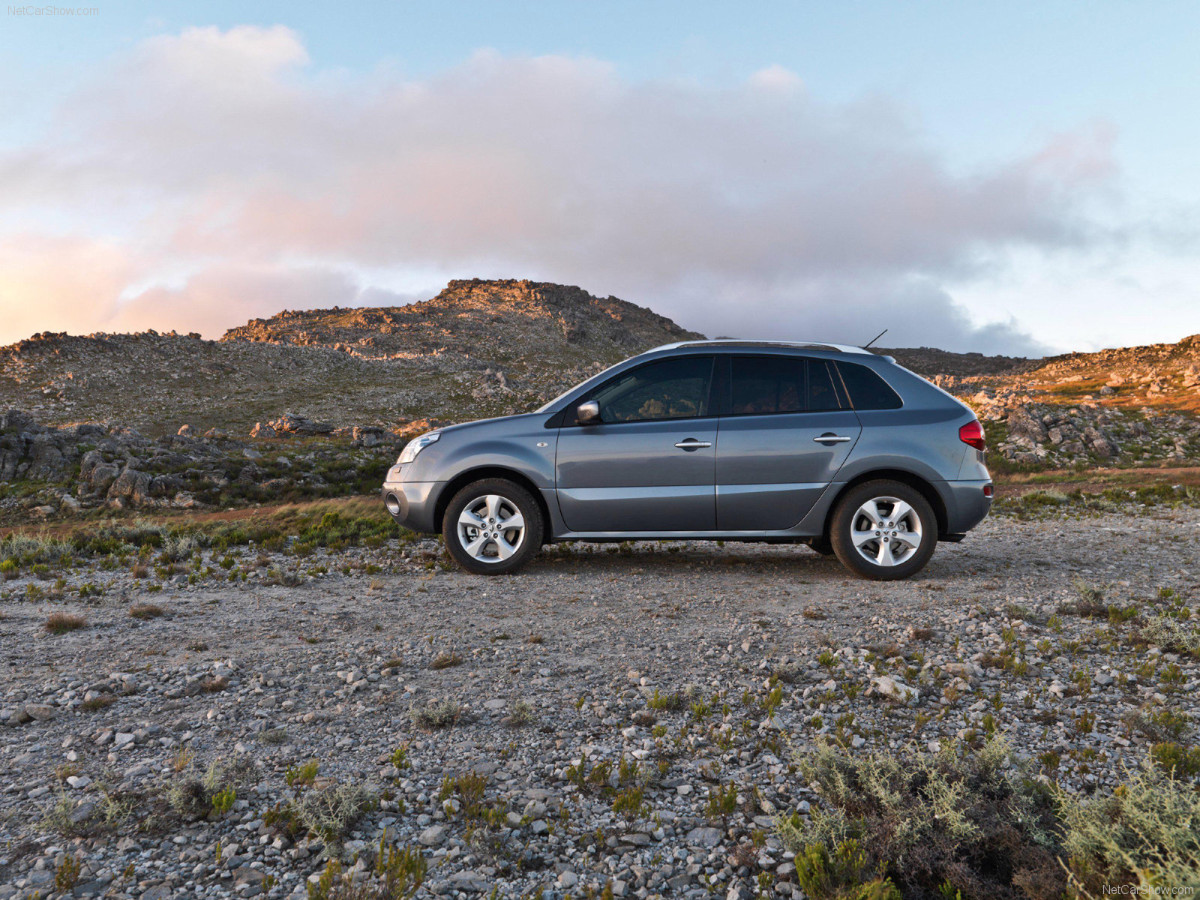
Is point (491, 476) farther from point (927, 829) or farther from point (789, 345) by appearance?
point (927, 829)

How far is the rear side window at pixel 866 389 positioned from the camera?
6.65 metres

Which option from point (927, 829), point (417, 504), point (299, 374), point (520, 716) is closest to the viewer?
point (927, 829)

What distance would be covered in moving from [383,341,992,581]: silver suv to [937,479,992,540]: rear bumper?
13mm

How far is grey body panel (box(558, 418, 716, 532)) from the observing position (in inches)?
256

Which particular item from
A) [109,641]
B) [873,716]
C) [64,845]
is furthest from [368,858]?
[109,641]

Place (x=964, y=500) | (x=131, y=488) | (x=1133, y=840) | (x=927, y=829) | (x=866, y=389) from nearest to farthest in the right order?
(x=1133, y=840) < (x=927, y=829) < (x=964, y=500) < (x=866, y=389) < (x=131, y=488)

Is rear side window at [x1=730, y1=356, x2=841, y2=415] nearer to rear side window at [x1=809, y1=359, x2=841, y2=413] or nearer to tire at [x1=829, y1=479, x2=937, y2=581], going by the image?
rear side window at [x1=809, y1=359, x2=841, y2=413]

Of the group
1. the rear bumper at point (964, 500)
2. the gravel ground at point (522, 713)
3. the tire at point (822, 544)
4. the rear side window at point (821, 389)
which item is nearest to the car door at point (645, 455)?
the gravel ground at point (522, 713)

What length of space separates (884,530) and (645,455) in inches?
91.2

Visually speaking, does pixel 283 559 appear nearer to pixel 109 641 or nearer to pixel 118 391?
pixel 109 641

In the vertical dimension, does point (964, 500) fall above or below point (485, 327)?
below

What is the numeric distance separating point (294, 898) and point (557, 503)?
4.56 metres

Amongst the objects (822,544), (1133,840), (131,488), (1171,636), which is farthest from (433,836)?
(131,488)

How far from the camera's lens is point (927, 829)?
8.02 ft
